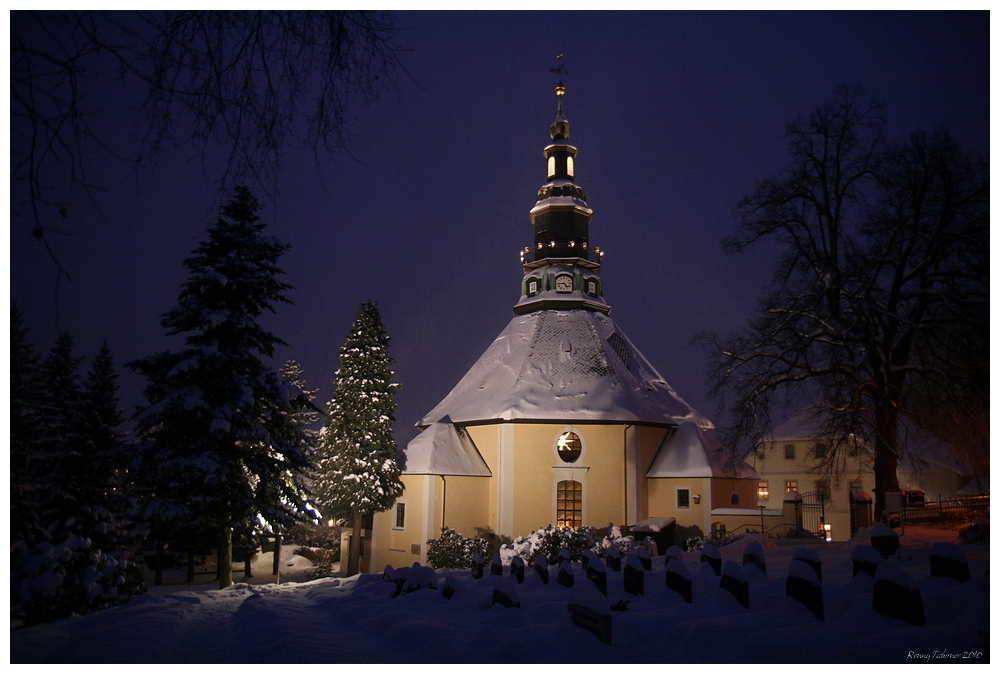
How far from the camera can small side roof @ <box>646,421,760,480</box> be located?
2545 centimetres

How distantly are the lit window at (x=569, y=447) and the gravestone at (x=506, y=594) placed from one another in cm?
1793

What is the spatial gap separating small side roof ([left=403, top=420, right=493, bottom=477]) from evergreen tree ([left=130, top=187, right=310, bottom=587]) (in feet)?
30.8

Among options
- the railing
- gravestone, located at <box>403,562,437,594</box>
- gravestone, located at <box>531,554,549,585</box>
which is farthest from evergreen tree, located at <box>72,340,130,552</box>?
the railing

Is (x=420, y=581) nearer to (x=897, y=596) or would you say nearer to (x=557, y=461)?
(x=897, y=596)

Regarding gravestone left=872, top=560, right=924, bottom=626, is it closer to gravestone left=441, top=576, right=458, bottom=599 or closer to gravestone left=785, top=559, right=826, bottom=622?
gravestone left=785, top=559, right=826, bottom=622

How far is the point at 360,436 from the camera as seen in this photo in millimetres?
24797

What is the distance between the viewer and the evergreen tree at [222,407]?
14.5 m

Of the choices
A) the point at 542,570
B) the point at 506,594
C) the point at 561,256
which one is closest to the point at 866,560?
the point at 506,594

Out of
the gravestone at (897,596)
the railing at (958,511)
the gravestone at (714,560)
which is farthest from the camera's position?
the railing at (958,511)

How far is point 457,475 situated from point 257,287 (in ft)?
41.8

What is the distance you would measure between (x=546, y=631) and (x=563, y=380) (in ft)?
70.8

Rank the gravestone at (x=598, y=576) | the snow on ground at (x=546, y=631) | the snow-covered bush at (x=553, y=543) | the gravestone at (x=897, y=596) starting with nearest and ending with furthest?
the snow on ground at (x=546, y=631) < the gravestone at (x=897, y=596) < the gravestone at (x=598, y=576) < the snow-covered bush at (x=553, y=543)

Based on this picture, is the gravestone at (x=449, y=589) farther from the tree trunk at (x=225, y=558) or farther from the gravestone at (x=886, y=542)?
the tree trunk at (x=225, y=558)

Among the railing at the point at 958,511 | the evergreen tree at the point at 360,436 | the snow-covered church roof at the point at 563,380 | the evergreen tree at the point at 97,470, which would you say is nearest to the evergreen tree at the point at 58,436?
the evergreen tree at the point at 97,470
